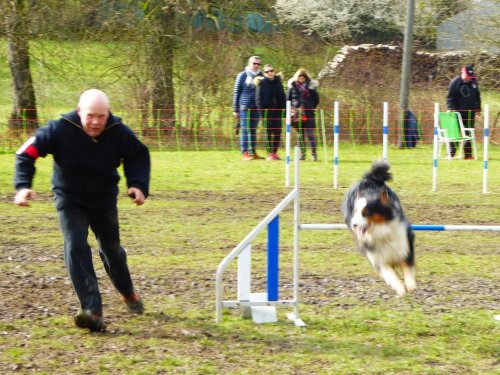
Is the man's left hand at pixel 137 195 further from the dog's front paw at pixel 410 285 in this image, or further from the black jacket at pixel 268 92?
the black jacket at pixel 268 92

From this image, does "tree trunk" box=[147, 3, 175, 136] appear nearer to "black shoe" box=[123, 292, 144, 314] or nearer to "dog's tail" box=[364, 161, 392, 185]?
"black shoe" box=[123, 292, 144, 314]

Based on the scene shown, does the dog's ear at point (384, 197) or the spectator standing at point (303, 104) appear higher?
the spectator standing at point (303, 104)

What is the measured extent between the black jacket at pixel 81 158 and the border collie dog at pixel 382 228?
1.44 metres

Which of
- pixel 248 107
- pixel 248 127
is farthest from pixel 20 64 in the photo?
pixel 248 127

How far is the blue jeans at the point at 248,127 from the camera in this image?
54.0 ft

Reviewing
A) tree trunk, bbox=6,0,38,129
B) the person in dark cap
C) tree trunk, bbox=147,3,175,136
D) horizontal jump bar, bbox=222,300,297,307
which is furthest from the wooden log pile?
horizontal jump bar, bbox=222,300,297,307

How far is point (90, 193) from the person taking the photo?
5.97 meters

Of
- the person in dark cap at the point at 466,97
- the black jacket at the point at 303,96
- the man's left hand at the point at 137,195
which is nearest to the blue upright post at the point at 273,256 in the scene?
the man's left hand at the point at 137,195

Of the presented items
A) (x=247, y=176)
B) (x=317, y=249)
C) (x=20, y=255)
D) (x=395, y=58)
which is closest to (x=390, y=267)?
(x=317, y=249)

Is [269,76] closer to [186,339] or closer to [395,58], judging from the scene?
[395,58]

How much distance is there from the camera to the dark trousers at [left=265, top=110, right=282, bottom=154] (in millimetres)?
16531

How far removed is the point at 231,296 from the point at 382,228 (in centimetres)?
150

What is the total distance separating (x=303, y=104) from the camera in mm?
16297

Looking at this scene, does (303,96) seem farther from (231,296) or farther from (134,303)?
(134,303)
